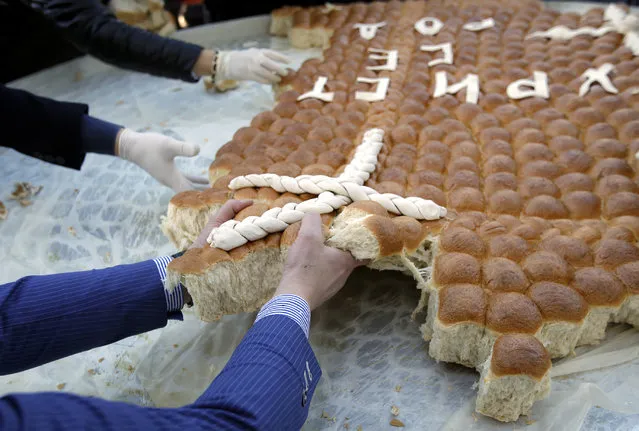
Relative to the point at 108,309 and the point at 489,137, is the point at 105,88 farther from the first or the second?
the point at 489,137

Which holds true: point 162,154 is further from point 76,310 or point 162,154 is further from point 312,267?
point 312,267

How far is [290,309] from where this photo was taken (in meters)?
1.16

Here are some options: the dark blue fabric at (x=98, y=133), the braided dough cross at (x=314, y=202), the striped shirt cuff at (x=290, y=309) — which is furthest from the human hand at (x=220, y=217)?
the dark blue fabric at (x=98, y=133)

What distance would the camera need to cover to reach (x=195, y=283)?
1.30m

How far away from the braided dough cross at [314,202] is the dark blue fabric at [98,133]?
79cm

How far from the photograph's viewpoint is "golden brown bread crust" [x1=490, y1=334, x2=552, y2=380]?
110 centimetres

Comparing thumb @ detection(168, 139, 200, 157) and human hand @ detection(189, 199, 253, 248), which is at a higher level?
human hand @ detection(189, 199, 253, 248)

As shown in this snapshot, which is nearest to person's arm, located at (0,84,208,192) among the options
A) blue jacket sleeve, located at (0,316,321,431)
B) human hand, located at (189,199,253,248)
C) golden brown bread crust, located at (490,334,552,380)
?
human hand, located at (189,199,253,248)

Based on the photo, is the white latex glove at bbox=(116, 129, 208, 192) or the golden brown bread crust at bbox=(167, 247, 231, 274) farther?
the white latex glove at bbox=(116, 129, 208, 192)

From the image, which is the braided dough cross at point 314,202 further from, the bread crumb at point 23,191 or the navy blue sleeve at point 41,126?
the bread crumb at point 23,191

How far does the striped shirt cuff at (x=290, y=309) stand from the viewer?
3.76ft

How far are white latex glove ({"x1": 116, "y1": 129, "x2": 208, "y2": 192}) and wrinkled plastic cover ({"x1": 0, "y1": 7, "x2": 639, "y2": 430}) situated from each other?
157 mm

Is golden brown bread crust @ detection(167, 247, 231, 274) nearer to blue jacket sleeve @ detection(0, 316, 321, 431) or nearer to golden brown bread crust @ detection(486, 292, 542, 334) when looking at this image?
blue jacket sleeve @ detection(0, 316, 321, 431)

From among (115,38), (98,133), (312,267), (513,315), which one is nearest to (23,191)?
(98,133)
